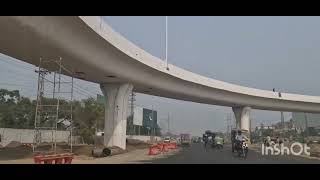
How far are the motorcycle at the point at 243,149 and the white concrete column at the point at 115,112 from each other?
1640 cm

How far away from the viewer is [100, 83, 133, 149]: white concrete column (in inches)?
1838

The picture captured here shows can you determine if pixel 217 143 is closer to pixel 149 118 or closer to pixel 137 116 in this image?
pixel 137 116

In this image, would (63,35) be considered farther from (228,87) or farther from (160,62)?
(228,87)

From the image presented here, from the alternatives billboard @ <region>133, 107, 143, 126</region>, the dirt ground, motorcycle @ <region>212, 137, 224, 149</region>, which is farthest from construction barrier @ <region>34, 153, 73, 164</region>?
billboard @ <region>133, 107, 143, 126</region>

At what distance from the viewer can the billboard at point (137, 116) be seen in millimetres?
86438

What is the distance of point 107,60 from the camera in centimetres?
3625

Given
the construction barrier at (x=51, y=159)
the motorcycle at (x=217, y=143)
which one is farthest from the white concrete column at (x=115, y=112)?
the construction barrier at (x=51, y=159)

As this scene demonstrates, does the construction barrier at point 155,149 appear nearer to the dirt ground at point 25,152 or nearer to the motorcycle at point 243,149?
the dirt ground at point 25,152

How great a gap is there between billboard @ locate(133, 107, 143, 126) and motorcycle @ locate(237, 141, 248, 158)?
52.5m

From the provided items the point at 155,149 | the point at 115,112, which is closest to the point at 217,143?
the point at 155,149

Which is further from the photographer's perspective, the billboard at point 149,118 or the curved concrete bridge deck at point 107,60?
the billboard at point 149,118
